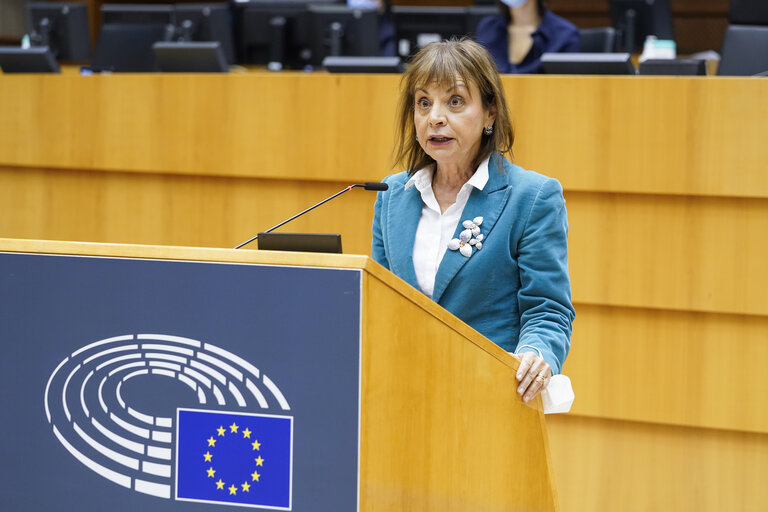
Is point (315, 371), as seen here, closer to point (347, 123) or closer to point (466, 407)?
point (466, 407)

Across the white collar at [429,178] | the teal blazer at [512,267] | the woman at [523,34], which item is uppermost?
the woman at [523,34]

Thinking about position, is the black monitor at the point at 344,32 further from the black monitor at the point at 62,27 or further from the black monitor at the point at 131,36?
the black monitor at the point at 62,27

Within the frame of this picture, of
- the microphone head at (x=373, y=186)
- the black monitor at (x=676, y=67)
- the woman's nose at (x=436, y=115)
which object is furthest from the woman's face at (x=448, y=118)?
the black monitor at (x=676, y=67)

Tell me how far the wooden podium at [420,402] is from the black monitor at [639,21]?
3422 millimetres

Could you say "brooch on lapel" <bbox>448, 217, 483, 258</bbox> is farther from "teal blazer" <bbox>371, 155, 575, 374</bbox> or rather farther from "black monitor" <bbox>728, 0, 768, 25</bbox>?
"black monitor" <bbox>728, 0, 768, 25</bbox>

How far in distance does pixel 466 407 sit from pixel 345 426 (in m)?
0.19

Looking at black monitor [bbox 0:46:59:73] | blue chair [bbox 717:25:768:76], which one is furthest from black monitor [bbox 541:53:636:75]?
black monitor [bbox 0:46:59:73]

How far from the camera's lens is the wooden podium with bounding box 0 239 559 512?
4.00 ft

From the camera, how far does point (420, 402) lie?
125 centimetres

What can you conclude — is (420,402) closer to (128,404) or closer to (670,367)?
(128,404)

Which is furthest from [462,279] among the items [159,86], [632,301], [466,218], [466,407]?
[159,86]

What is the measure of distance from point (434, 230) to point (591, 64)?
140 centimetres

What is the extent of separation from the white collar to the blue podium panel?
1.51 feet

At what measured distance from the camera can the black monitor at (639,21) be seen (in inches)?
169
